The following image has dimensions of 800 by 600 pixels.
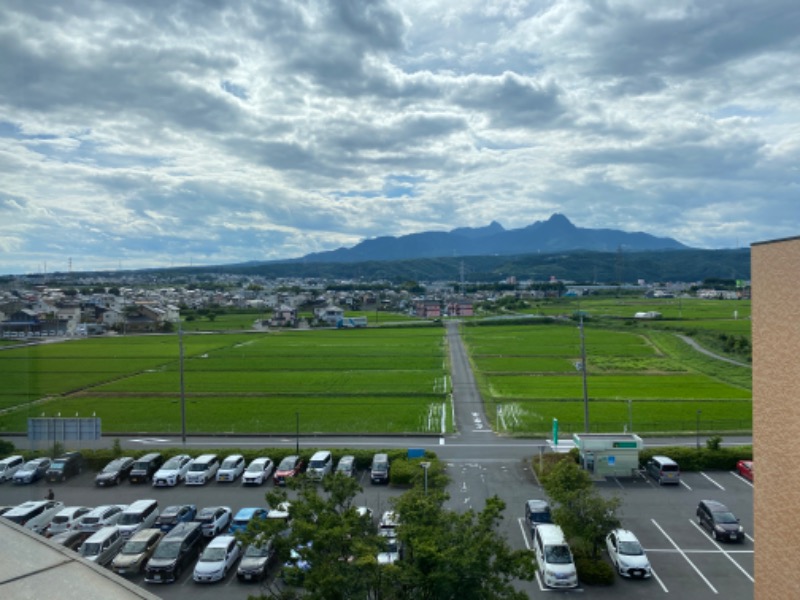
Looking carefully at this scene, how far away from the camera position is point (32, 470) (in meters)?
15.0

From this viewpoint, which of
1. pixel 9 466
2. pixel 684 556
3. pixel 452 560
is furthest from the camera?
pixel 9 466

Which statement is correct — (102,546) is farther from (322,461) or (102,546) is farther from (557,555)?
(557,555)

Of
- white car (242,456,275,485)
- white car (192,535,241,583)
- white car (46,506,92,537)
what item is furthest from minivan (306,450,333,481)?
white car (46,506,92,537)

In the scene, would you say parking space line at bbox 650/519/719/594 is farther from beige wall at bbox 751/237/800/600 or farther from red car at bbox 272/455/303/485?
red car at bbox 272/455/303/485

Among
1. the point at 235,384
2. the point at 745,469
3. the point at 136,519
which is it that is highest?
the point at 136,519

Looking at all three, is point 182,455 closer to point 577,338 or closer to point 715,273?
point 577,338

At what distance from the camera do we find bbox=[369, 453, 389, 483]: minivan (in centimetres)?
1484

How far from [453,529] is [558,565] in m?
3.74

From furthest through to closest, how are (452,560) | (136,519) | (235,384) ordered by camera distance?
1. (235,384)
2. (136,519)
3. (452,560)

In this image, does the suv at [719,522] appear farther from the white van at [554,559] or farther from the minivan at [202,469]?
the minivan at [202,469]

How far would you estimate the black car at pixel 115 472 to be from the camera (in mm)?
14906

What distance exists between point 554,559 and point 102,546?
779 centimetres

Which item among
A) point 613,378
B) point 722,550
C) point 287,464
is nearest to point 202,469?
point 287,464

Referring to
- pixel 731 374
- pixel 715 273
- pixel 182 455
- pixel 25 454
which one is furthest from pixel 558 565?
pixel 715 273
